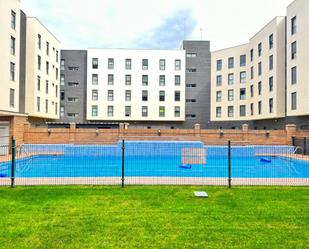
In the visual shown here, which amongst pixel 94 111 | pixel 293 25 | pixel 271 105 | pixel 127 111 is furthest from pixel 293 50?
pixel 94 111

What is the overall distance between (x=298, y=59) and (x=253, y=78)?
11.3 m

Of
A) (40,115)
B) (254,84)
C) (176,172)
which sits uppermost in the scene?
(254,84)

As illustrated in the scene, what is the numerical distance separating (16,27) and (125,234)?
28.3m

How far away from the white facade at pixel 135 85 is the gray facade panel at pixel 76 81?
126cm

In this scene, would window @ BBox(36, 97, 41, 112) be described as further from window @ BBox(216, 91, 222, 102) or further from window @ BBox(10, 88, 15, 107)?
window @ BBox(216, 91, 222, 102)

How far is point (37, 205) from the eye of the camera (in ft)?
23.1

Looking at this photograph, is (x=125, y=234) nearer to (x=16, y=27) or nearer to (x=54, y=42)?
(x=16, y=27)

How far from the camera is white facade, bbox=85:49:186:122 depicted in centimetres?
4478

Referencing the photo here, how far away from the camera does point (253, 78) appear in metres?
38.1

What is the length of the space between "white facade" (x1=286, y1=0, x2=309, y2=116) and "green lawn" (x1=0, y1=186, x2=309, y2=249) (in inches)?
791

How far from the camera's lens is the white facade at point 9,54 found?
82.5ft

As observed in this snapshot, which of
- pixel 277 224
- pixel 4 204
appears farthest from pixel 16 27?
pixel 277 224

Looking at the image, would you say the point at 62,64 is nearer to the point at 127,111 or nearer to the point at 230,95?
the point at 127,111

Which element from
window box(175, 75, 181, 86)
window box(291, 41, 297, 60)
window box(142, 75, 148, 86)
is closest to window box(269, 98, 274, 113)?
window box(291, 41, 297, 60)
